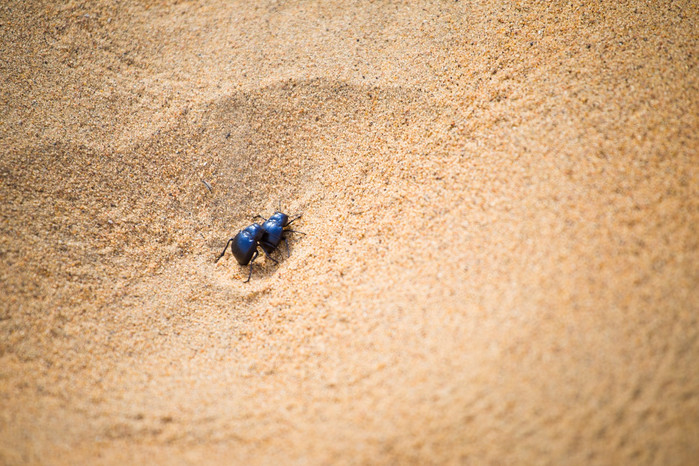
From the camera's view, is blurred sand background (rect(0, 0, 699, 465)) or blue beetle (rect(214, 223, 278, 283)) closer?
blurred sand background (rect(0, 0, 699, 465))

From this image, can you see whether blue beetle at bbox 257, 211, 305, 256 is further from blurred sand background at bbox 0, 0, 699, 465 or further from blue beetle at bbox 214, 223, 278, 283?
blurred sand background at bbox 0, 0, 699, 465

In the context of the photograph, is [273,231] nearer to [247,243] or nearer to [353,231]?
[247,243]

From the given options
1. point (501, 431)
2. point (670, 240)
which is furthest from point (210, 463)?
point (670, 240)

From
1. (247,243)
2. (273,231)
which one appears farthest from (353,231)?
(247,243)

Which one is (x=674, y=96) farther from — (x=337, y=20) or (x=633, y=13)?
(x=337, y=20)

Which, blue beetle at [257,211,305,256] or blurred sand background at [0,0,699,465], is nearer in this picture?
blurred sand background at [0,0,699,465]

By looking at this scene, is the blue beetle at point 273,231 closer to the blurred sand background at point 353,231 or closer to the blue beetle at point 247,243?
the blue beetle at point 247,243

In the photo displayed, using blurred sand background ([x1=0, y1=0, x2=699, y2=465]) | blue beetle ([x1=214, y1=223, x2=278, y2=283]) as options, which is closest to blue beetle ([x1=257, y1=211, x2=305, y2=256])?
blue beetle ([x1=214, y1=223, x2=278, y2=283])

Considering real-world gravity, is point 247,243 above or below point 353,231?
above
